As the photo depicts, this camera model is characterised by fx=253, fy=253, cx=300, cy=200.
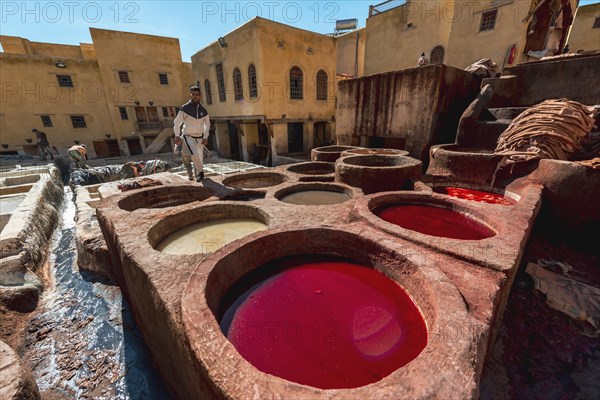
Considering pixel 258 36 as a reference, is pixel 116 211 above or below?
below

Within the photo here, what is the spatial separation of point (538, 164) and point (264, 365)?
232 inches

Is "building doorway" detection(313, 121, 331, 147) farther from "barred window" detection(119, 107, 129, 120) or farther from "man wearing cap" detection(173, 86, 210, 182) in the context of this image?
"barred window" detection(119, 107, 129, 120)

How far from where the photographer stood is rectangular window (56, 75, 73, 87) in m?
19.4

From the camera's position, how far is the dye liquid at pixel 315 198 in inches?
198

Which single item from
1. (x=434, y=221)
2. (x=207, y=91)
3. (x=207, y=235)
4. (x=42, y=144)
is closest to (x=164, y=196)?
(x=207, y=235)

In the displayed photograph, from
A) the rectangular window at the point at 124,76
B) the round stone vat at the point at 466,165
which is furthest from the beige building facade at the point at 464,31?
the rectangular window at the point at 124,76

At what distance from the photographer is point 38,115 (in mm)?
19172

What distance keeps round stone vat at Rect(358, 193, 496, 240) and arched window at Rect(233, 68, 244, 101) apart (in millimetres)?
13469

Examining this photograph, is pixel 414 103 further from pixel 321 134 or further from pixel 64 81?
pixel 64 81

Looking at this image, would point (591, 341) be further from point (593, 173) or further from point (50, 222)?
point (50, 222)

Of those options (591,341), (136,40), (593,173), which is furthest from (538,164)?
(136,40)

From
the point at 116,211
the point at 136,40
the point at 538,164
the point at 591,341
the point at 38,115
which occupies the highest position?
the point at 136,40

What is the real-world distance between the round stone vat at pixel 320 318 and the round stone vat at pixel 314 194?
1.88 meters

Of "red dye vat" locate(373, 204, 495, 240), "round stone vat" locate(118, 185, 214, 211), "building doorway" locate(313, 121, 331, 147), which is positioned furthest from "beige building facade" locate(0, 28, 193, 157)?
"red dye vat" locate(373, 204, 495, 240)
